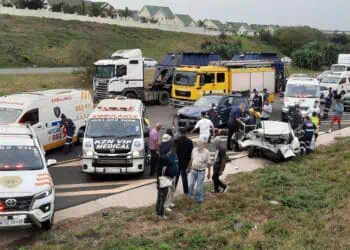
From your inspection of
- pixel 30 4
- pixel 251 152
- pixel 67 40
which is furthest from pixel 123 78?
pixel 30 4

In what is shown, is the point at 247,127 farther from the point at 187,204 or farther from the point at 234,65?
the point at 234,65

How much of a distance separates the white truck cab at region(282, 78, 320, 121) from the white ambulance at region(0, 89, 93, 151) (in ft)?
34.8

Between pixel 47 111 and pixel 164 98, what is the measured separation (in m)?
14.9

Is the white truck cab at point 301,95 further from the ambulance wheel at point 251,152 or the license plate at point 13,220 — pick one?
the license plate at point 13,220

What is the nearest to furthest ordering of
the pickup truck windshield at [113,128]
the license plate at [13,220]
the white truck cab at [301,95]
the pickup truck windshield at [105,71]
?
the license plate at [13,220]
the pickup truck windshield at [113,128]
the white truck cab at [301,95]
the pickup truck windshield at [105,71]

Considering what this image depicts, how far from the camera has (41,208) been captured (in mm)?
8672

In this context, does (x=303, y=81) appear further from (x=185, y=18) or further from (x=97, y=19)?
(x=185, y=18)

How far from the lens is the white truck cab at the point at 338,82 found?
32.7 m

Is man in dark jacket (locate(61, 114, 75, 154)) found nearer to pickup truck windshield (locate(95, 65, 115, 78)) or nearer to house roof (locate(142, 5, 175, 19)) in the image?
pickup truck windshield (locate(95, 65, 115, 78))

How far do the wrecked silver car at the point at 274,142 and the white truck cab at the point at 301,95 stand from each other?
8.10m

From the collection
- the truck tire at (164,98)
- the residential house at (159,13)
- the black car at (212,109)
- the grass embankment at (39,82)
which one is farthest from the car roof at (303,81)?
the residential house at (159,13)

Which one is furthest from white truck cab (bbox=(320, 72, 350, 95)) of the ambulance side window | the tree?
the tree

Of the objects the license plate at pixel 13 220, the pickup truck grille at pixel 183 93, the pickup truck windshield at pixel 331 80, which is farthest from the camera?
the pickup truck windshield at pixel 331 80

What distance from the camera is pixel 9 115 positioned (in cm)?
1491
